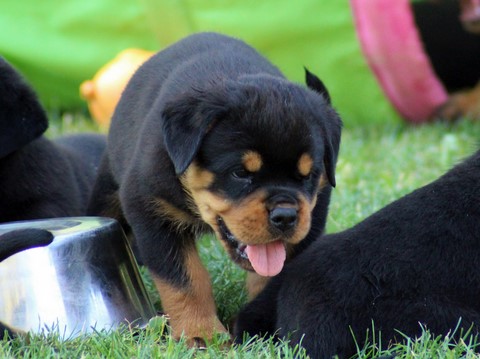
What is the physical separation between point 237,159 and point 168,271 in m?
0.62

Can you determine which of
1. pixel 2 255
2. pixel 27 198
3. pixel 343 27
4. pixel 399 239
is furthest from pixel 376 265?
pixel 343 27

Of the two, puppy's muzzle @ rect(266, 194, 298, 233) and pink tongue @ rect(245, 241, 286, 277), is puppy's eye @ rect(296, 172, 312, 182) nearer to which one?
puppy's muzzle @ rect(266, 194, 298, 233)

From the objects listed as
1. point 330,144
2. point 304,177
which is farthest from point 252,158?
point 330,144

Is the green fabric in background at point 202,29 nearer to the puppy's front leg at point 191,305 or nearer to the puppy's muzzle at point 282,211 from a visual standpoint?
the puppy's front leg at point 191,305

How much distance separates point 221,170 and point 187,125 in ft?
0.68

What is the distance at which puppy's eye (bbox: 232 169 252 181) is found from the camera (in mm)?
3398

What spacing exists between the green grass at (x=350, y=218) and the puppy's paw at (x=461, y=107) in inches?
6.1

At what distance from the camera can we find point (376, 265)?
3.27 meters

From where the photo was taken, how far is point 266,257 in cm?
356

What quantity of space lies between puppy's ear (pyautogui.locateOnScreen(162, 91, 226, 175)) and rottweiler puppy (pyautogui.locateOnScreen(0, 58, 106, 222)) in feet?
3.84

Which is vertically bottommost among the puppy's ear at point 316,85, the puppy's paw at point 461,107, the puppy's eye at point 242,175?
the puppy's paw at point 461,107

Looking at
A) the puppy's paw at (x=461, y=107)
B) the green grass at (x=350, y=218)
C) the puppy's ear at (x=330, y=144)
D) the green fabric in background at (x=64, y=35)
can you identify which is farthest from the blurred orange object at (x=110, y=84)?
the puppy's ear at (x=330, y=144)

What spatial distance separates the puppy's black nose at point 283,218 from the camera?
334cm

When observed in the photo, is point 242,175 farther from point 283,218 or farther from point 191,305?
point 191,305
